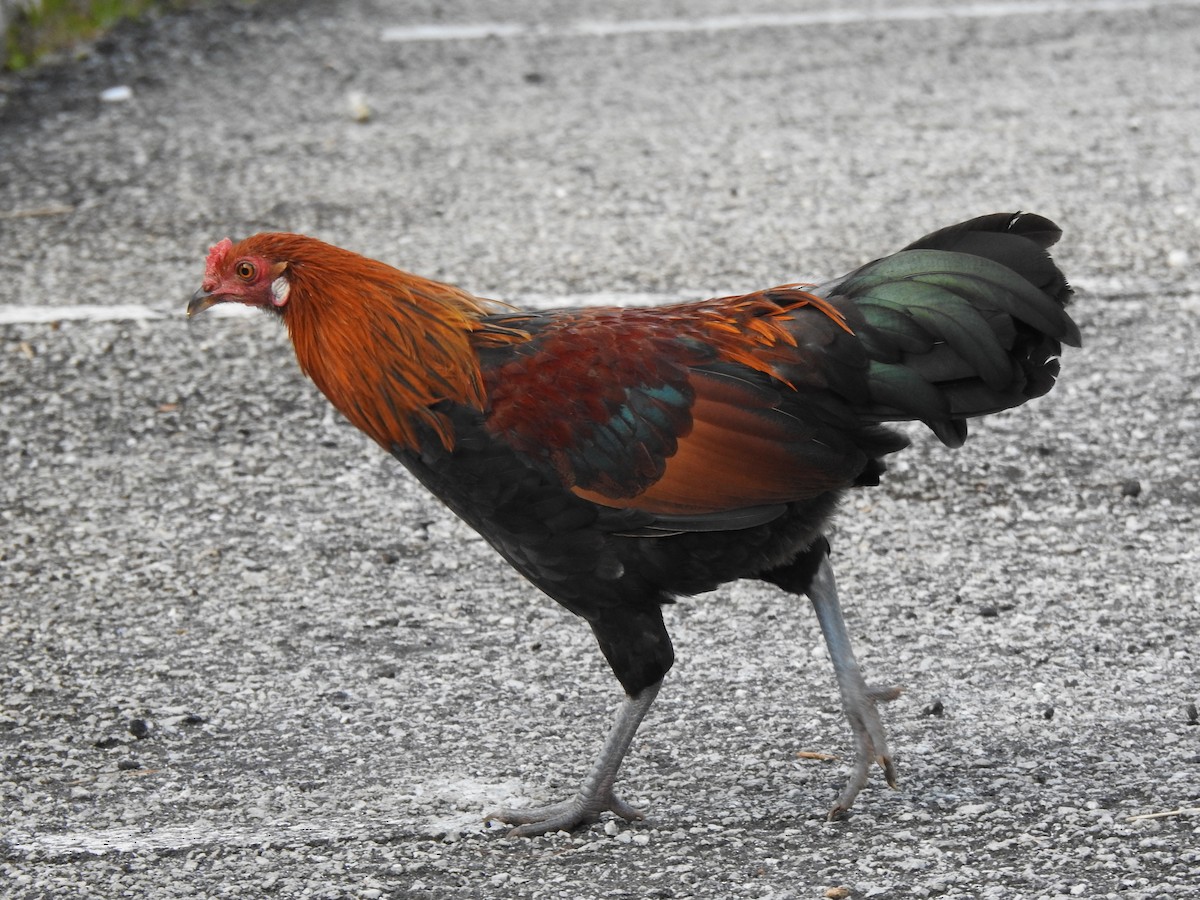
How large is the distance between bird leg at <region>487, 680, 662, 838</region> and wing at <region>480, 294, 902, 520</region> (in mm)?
503

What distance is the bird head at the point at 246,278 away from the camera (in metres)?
3.74

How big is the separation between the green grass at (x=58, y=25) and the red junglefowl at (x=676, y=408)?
24.6 feet

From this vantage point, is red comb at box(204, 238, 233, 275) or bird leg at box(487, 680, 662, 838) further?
red comb at box(204, 238, 233, 275)

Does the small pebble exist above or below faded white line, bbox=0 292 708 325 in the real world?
below

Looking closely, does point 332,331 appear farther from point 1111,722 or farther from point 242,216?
point 242,216

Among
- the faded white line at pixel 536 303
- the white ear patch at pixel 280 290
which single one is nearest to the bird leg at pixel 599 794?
the white ear patch at pixel 280 290

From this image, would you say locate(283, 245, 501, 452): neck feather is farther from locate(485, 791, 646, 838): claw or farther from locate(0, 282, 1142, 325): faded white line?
locate(0, 282, 1142, 325): faded white line

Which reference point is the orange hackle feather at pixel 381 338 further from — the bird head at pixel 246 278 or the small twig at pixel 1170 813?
the small twig at pixel 1170 813

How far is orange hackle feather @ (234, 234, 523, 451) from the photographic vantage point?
3523mm

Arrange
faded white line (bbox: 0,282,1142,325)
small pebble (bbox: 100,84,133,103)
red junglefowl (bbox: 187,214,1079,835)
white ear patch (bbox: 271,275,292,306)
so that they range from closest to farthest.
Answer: red junglefowl (bbox: 187,214,1079,835) → white ear patch (bbox: 271,275,292,306) → faded white line (bbox: 0,282,1142,325) → small pebble (bbox: 100,84,133,103)

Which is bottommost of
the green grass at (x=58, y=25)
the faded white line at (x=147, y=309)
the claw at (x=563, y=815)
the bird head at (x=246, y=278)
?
the green grass at (x=58, y=25)

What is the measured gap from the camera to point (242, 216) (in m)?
7.62

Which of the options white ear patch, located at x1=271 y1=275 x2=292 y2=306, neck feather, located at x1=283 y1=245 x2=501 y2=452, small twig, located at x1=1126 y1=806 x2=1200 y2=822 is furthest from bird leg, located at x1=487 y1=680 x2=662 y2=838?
white ear patch, located at x1=271 y1=275 x2=292 y2=306

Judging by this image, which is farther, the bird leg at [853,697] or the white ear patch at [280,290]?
the white ear patch at [280,290]
